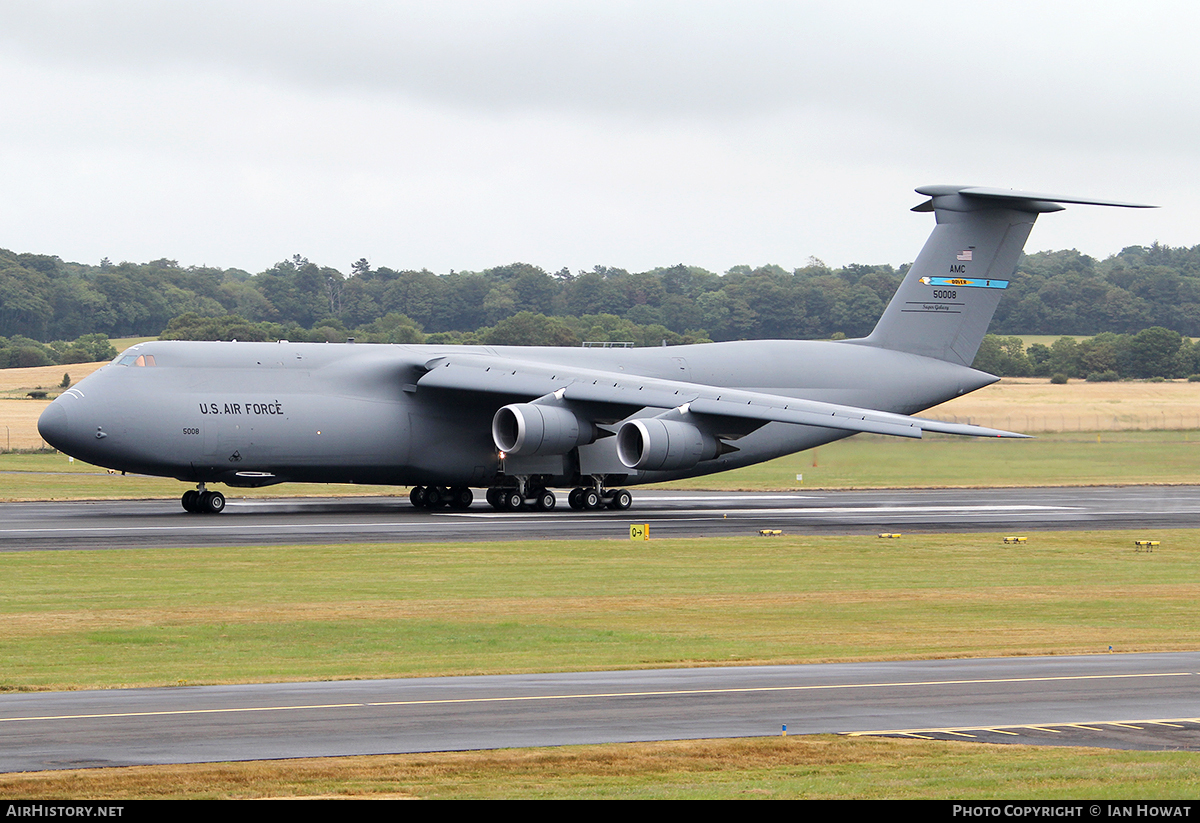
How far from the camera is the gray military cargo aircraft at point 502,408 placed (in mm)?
32875

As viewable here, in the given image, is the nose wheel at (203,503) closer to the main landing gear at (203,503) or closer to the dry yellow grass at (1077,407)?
the main landing gear at (203,503)

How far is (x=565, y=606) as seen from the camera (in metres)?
20.3

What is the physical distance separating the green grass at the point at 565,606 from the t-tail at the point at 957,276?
14039mm

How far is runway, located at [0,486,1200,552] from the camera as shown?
29.0 m

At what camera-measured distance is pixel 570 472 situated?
121 feet

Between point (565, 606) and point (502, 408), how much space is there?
51.3ft

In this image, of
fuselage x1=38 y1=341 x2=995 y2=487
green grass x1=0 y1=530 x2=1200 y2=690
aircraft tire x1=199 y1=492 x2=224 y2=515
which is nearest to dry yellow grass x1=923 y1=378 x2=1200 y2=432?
fuselage x1=38 y1=341 x2=995 y2=487

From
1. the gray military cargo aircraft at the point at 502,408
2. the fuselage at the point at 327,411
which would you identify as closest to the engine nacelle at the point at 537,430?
the gray military cargo aircraft at the point at 502,408

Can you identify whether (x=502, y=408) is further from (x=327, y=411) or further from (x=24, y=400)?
(x=24, y=400)

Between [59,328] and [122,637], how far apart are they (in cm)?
9597

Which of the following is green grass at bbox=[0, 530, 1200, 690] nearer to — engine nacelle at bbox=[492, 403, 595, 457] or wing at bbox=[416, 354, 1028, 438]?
wing at bbox=[416, 354, 1028, 438]

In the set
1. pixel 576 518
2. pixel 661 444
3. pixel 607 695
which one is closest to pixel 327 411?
pixel 576 518

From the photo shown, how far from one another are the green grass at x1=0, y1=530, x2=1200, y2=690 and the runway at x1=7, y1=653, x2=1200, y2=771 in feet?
4.42

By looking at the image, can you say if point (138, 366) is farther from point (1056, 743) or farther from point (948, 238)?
point (1056, 743)
